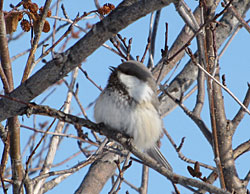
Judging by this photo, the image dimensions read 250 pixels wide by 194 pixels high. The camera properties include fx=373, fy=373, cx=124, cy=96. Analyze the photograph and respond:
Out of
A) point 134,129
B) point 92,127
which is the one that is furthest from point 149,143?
point 92,127

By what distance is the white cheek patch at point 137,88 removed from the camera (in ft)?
12.3

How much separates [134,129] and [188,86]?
1911 mm

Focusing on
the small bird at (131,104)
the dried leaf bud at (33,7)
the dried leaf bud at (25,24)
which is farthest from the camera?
the small bird at (131,104)

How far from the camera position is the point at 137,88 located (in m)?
3.79

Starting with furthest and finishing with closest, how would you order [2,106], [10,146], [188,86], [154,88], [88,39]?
[188,86]
[154,88]
[10,146]
[2,106]
[88,39]

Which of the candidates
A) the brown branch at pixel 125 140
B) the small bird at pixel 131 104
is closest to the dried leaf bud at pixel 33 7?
the brown branch at pixel 125 140

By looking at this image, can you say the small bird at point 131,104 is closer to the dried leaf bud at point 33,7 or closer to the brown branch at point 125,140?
the brown branch at point 125,140

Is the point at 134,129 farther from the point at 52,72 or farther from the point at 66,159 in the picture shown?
the point at 66,159

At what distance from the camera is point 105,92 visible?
3895mm

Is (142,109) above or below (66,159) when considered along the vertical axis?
below

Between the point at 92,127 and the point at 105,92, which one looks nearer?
Result: the point at 92,127

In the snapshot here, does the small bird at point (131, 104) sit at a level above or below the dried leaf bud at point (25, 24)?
below

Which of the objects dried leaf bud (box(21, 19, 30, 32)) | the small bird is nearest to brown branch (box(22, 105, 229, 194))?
the small bird

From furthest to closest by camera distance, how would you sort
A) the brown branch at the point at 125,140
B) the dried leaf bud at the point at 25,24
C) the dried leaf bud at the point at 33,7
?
the dried leaf bud at the point at 25,24
the dried leaf bud at the point at 33,7
the brown branch at the point at 125,140
